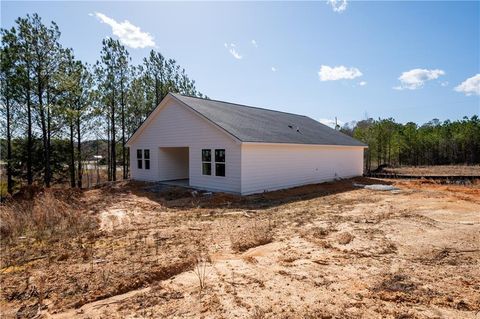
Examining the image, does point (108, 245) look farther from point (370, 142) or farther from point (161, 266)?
point (370, 142)

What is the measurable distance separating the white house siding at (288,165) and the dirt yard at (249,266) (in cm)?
401

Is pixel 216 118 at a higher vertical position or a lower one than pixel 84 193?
higher

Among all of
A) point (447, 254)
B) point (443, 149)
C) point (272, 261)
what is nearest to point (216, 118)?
point (272, 261)

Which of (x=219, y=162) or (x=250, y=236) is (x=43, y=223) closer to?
(x=250, y=236)

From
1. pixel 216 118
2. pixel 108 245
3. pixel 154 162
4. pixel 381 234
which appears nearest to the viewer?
pixel 108 245

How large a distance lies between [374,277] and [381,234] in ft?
8.34

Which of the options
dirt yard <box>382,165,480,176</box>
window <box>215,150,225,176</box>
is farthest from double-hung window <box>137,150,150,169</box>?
dirt yard <box>382,165,480,176</box>

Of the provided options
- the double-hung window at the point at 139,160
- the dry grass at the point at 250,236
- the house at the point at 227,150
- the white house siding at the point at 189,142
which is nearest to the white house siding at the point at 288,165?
the house at the point at 227,150

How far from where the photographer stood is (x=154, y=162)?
17297 millimetres

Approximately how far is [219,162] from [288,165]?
3.83 meters

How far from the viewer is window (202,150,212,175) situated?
13.9 metres

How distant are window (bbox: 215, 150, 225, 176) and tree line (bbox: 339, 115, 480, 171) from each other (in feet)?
87.3

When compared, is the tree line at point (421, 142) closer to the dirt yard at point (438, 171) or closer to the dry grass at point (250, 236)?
the dirt yard at point (438, 171)

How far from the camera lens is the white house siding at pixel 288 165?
A: 506 inches
